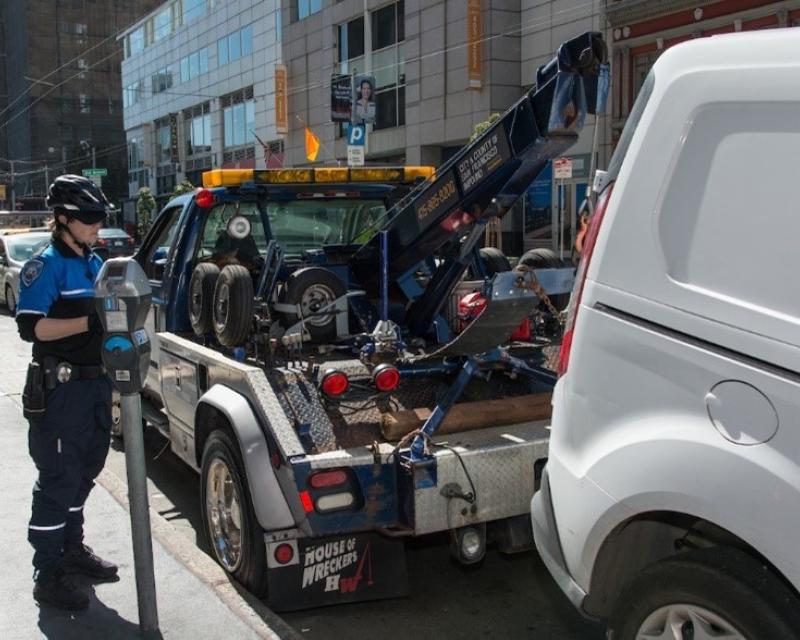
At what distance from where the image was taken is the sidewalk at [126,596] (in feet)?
12.2

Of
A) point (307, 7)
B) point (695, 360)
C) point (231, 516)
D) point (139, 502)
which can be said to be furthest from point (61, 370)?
point (307, 7)

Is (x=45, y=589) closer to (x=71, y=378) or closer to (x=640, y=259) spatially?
(x=71, y=378)

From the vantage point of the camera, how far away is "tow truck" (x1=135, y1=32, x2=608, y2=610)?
12.2ft

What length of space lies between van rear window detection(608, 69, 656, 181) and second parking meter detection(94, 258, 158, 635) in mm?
1892

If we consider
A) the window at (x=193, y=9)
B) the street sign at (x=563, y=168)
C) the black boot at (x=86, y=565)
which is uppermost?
the window at (x=193, y=9)

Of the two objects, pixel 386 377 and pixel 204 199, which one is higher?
pixel 204 199

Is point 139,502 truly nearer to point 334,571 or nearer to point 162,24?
point 334,571

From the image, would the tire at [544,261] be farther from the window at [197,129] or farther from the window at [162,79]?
the window at [162,79]

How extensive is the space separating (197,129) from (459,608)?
49.2 metres

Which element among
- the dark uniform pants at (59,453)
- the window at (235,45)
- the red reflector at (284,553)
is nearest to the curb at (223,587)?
the red reflector at (284,553)

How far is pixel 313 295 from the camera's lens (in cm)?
490

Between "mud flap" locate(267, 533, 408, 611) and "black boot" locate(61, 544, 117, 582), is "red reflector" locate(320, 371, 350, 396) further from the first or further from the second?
"black boot" locate(61, 544, 117, 582)

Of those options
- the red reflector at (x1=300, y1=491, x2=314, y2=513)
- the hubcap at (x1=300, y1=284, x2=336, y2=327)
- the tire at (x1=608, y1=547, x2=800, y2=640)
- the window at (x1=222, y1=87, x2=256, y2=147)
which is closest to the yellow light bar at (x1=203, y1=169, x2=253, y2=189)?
the hubcap at (x1=300, y1=284, x2=336, y2=327)

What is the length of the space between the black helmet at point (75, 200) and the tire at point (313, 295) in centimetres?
123
